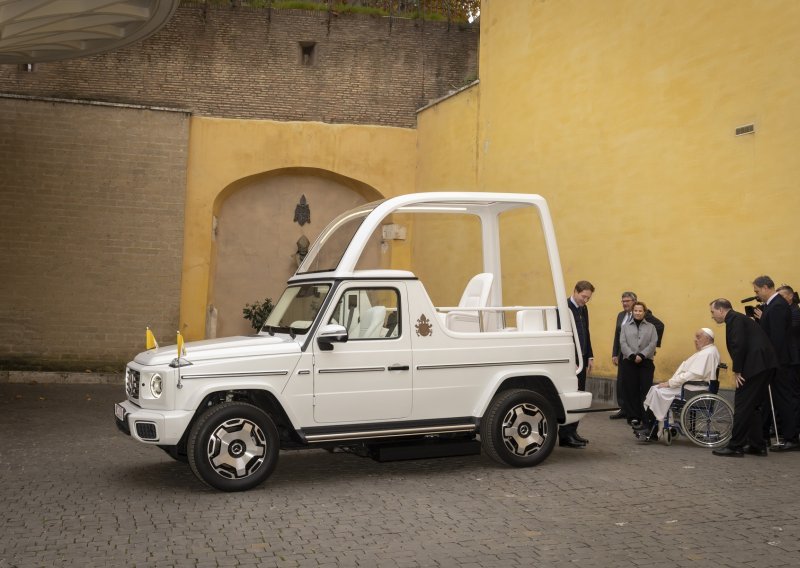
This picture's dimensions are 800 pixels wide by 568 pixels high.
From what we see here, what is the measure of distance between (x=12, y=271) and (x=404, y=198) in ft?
41.0

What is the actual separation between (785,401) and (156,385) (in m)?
6.49

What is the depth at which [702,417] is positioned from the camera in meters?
9.49

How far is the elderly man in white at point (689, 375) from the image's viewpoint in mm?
9367

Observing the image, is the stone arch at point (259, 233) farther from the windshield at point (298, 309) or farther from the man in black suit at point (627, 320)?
the windshield at point (298, 309)

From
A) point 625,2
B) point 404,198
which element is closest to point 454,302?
point 625,2

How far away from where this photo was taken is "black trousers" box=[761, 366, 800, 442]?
9312 millimetres

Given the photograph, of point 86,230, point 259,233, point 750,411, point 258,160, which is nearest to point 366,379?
point 750,411

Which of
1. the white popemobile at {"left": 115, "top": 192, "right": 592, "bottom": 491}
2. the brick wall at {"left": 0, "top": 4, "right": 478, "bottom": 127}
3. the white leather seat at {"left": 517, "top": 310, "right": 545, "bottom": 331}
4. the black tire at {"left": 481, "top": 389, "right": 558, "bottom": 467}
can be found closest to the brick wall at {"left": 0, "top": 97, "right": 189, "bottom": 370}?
the brick wall at {"left": 0, "top": 4, "right": 478, "bottom": 127}

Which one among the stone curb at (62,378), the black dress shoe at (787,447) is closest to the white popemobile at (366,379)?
the black dress shoe at (787,447)

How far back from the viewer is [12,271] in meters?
17.8

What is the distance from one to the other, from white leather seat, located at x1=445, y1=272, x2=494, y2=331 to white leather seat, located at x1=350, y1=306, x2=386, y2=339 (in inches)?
39.9

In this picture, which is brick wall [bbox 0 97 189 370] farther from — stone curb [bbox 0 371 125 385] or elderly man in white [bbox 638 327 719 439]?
elderly man in white [bbox 638 327 719 439]

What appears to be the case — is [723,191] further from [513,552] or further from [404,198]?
[513,552]

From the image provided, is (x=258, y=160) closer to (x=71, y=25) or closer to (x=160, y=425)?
(x=71, y=25)
